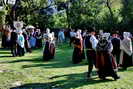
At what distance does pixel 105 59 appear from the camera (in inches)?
465

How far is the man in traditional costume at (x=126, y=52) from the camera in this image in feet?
47.2

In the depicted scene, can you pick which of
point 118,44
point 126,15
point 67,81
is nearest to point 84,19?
point 126,15

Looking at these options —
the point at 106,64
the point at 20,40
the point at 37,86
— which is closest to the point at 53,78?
the point at 37,86

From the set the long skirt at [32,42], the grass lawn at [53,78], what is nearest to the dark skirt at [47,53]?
the grass lawn at [53,78]

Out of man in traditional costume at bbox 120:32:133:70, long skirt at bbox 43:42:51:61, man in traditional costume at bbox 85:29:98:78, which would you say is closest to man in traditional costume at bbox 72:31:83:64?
long skirt at bbox 43:42:51:61

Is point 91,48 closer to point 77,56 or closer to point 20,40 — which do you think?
point 77,56

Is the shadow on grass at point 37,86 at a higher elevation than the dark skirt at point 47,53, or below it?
below

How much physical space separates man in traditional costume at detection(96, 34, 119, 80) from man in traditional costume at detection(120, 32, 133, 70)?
2689 millimetres

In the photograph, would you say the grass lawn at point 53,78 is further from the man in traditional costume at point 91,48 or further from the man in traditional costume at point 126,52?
the man in traditional costume at point 91,48

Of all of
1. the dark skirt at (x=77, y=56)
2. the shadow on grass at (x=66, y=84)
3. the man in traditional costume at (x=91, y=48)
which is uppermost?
the man in traditional costume at (x=91, y=48)

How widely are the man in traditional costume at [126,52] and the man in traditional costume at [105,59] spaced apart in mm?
2689

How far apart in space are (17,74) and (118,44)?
16.1 feet

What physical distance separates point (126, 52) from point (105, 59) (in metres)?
2.89

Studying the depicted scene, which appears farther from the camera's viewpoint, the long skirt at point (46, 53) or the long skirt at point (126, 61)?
the long skirt at point (46, 53)
